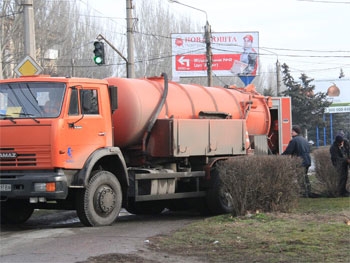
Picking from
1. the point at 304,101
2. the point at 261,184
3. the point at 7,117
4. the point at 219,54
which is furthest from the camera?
the point at 304,101

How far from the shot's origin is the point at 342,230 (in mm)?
8664

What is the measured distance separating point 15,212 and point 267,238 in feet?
18.2

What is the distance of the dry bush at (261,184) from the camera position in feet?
34.6

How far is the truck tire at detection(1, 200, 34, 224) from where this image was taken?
11.2m

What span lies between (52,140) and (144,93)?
9.18 feet

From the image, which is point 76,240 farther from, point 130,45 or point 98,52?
point 130,45

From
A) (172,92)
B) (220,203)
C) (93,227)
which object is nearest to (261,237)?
(93,227)

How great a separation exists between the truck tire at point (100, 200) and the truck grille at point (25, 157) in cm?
100

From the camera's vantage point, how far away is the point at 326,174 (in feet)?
47.3

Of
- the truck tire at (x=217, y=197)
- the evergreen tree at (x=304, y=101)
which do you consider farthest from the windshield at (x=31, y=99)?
the evergreen tree at (x=304, y=101)

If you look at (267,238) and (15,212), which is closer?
(267,238)

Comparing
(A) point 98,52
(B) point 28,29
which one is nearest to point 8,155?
(B) point 28,29

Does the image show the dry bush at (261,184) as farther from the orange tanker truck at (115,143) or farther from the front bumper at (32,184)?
the front bumper at (32,184)

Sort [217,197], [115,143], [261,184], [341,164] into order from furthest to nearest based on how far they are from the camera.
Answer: [341,164]
[217,197]
[115,143]
[261,184]
